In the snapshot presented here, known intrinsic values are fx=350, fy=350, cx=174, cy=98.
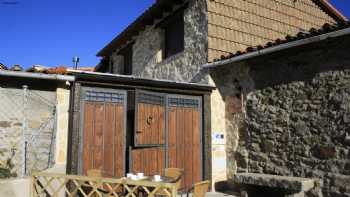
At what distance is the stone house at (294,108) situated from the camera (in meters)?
6.12

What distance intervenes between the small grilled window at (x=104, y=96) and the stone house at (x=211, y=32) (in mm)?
2468

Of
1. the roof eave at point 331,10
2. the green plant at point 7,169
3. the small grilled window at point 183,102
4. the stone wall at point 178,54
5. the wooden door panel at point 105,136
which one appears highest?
the roof eave at point 331,10

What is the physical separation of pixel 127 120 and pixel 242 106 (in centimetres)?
266

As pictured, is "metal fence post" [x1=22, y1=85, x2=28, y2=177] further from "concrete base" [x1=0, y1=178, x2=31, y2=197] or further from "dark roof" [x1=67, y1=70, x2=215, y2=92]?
"dark roof" [x1=67, y1=70, x2=215, y2=92]

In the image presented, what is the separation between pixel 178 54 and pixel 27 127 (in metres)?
4.87

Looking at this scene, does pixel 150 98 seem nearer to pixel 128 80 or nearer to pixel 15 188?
pixel 128 80

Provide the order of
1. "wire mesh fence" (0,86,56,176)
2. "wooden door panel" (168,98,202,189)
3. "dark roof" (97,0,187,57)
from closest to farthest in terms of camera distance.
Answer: "wire mesh fence" (0,86,56,176), "wooden door panel" (168,98,202,189), "dark roof" (97,0,187,57)

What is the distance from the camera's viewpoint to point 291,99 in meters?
6.99

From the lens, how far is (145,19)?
11.1 meters

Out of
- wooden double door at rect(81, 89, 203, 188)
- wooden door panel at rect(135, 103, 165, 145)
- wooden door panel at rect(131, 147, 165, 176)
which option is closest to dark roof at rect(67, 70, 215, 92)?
wooden double door at rect(81, 89, 203, 188)

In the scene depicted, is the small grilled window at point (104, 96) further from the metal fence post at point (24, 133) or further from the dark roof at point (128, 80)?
the metal fence post at point (24, 133)

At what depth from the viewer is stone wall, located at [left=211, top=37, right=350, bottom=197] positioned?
613cm

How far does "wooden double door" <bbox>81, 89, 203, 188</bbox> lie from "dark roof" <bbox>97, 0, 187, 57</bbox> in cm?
334

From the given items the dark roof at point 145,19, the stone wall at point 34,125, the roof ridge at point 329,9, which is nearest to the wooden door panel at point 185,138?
the stone wall at point 34,125
